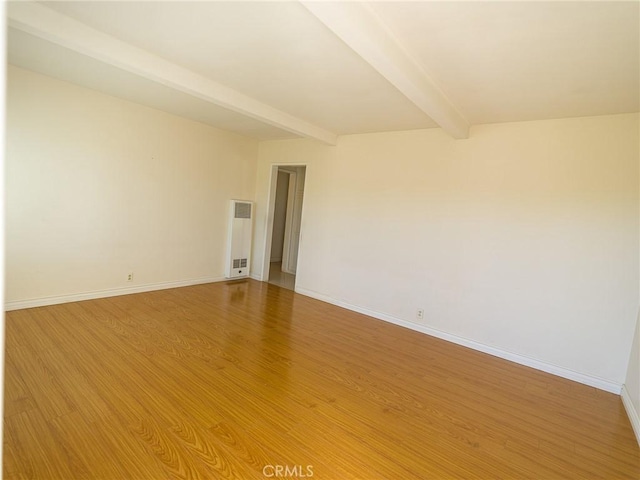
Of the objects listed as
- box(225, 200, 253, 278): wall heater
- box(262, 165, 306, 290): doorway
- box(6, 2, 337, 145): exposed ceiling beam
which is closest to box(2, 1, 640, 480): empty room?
box(6, 2, 337, 145): exposed ceiling beam

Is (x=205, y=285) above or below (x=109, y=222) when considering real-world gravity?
below

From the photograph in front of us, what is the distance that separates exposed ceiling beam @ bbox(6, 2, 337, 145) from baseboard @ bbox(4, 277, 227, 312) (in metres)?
2.88

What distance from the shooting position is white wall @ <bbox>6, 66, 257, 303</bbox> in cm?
353

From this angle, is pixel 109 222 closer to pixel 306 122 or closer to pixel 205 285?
pixel 205 285

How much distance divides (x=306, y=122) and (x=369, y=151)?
98 cm

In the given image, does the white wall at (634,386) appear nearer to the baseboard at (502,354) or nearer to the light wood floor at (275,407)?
the light wood floor at (275,407)

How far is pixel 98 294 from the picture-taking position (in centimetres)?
422

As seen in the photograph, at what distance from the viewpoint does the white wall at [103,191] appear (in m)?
3.53

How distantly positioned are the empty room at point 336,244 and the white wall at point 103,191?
0.09 feet

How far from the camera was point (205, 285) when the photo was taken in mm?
5348

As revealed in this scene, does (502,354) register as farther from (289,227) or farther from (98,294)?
(98,294)

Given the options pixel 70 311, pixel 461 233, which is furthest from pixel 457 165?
pixel 70 311

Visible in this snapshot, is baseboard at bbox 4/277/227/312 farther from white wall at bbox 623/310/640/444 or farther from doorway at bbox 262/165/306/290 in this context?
white wall at bbox 623/310/640/444

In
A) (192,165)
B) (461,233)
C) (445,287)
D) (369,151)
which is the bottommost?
(445,287)
